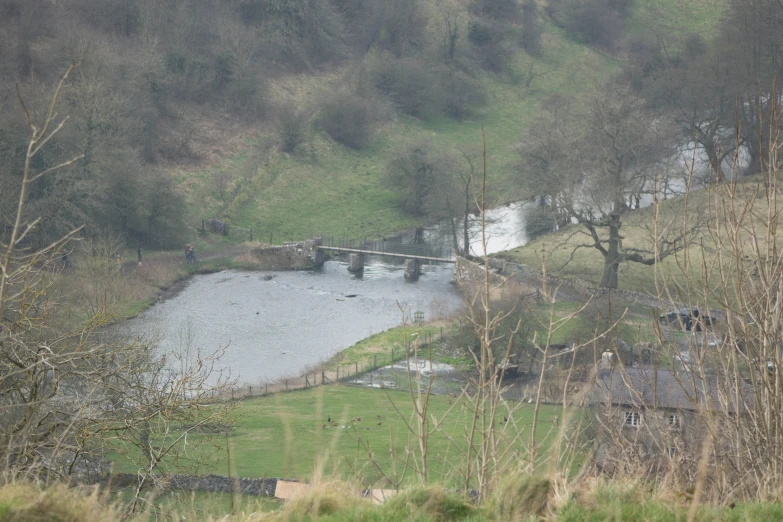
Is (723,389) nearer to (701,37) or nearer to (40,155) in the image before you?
(40,155)

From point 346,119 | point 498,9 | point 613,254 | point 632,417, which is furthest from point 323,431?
point 498,9

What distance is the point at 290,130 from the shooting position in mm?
59969

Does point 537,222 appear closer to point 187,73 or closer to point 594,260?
point 594,260

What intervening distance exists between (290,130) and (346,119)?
468 cm

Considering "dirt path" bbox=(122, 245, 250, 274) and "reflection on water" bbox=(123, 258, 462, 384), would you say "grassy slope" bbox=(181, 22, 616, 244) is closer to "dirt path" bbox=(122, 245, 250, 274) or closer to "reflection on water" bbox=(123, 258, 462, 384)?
"dirt path" bbox=(122, 245, 250, 274)

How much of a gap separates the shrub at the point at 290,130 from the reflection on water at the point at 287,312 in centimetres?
1400

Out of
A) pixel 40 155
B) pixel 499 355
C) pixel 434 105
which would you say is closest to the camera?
pixel 499 355

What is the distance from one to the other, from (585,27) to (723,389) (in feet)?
266

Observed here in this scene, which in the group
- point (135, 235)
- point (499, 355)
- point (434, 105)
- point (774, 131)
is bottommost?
point (499, 355)

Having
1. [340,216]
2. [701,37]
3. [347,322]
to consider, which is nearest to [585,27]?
[701,37]

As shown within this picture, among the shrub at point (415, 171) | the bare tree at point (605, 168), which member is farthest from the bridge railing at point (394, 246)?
the bare tree at point (605, 168)

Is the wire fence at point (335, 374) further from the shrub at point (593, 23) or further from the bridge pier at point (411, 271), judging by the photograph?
the shrub at point (593, 23)

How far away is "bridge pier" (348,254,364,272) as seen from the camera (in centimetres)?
4728

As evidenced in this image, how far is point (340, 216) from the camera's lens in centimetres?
5550
